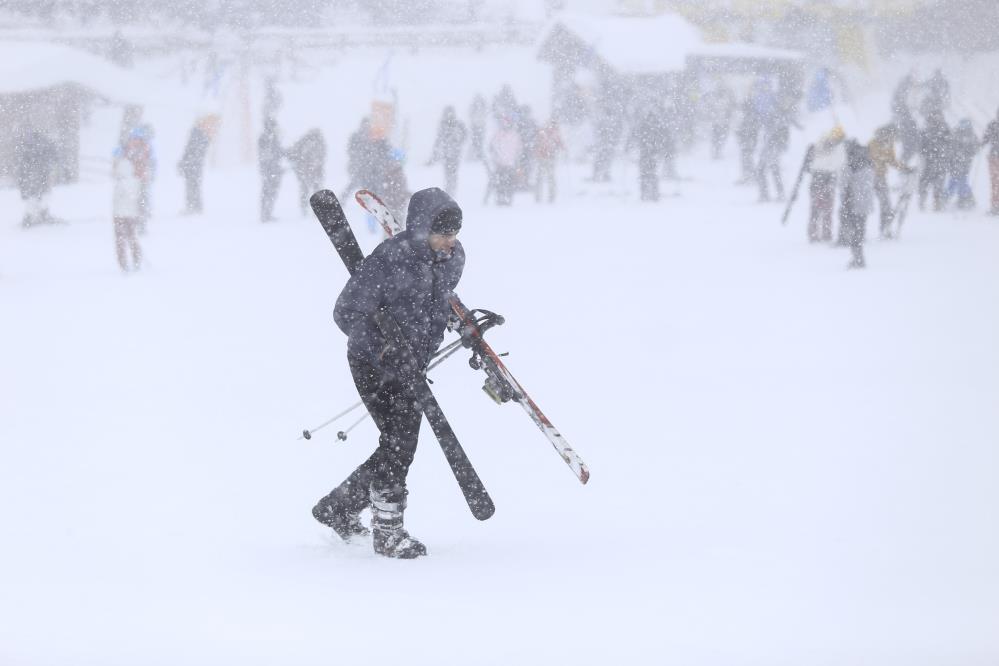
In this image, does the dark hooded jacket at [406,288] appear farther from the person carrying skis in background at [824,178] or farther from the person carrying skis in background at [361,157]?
the person carrying skis in background at [361,157]

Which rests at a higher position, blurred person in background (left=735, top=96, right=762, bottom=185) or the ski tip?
blurred person in background (left=735, top=96, right=762, bottom=185)

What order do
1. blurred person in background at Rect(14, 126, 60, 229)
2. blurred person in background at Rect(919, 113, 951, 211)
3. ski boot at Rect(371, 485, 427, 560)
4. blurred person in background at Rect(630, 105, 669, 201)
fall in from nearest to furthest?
ski boot at Rect(371, 485, 427, 560) < blurred person in background at Rect(919, 113, 951, 211) < blurred person in background at Rect(14, 126, 60, 229) < blurred person in background at Rect(630, 105, 669, 201)

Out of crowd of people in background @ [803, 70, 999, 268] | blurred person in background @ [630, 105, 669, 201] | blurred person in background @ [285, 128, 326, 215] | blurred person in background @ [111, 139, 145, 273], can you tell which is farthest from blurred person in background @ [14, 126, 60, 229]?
crowd of people in background @ [803, 70, 999, 268]

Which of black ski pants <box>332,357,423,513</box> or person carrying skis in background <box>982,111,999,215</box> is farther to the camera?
person carrying skis in background <box>982,111,999,215</box>

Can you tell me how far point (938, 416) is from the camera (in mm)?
6801

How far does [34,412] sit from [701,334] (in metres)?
4.97

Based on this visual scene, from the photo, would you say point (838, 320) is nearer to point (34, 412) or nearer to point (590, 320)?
point (590, 320)

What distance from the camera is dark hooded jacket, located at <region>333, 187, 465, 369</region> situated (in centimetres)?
390

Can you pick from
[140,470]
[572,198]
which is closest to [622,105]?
[572,198]

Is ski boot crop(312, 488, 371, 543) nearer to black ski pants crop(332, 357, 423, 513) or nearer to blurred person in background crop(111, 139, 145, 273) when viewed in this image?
black ski pants crop(332, 357, 423, 513)

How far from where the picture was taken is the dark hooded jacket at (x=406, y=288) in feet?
12.8

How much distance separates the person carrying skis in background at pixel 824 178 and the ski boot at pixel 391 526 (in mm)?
10361

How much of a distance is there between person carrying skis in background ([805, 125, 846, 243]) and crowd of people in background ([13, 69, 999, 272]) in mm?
16

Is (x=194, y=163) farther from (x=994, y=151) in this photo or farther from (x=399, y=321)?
(x=399, y=321)
